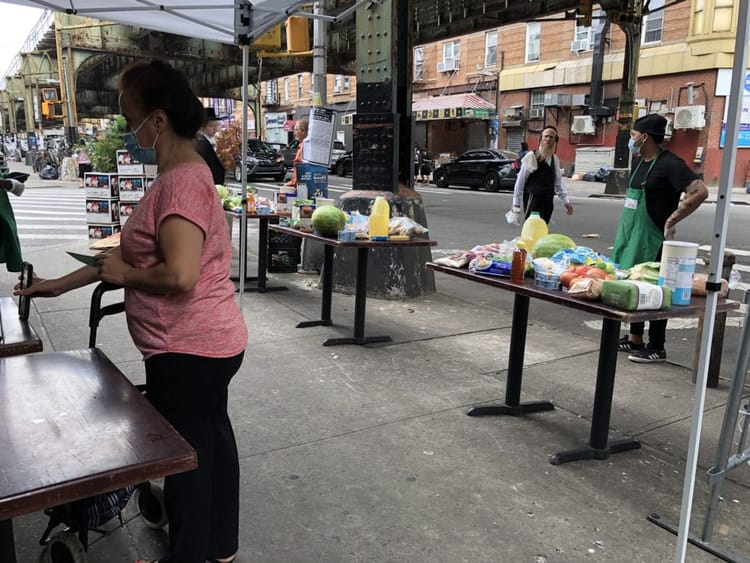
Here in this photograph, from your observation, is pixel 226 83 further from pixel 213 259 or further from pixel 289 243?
pixel 213 259

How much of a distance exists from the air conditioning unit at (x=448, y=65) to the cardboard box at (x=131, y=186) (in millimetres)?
29287

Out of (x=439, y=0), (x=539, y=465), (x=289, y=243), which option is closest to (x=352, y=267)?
(x=289, y=243)

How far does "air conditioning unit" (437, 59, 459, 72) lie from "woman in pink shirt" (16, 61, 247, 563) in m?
36.1

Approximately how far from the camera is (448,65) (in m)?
36.4

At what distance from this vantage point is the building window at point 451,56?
117ft

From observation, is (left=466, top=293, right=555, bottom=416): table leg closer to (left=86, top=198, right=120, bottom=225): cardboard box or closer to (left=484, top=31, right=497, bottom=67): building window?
(left=86, top=198, right=120, bottom=225): cardboard box

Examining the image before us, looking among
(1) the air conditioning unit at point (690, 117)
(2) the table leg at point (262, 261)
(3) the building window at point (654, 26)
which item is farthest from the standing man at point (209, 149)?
(3) the building window at point (654, 26)

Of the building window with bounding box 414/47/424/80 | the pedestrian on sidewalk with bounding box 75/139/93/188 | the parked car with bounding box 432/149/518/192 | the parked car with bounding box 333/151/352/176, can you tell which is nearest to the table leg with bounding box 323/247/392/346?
the parked car with bounding box 432/149/518/192

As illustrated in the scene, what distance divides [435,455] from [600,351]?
108cm

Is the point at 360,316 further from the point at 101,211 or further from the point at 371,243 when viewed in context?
the point at 101,211

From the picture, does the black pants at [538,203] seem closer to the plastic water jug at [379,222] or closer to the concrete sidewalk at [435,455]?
the concrete sidewalk at [435,455]

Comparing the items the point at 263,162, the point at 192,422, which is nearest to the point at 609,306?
the point at 192,422

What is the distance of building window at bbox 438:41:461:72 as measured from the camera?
35781mm

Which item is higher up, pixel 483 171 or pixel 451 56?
pixel 451 56
